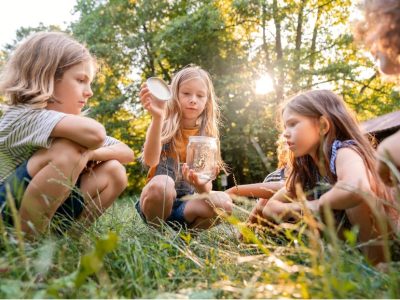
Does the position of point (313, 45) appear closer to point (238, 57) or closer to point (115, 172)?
point (238, 57)

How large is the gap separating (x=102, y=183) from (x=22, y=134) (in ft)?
1.46

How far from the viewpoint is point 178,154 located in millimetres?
2992

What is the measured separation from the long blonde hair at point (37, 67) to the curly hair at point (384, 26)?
1.45m

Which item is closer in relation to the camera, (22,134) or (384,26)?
Answer: (384,26)

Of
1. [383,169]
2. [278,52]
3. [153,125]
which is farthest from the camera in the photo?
[278,52]

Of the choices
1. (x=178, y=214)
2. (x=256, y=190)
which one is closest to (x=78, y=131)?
(x=178, y=214)

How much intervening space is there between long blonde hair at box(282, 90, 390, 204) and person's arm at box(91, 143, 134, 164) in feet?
2.83

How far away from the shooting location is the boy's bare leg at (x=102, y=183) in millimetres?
2176

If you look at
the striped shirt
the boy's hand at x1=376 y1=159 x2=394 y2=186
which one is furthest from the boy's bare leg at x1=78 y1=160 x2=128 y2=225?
the boy's hand at x1=376 y1=159 x2=394 y2=186

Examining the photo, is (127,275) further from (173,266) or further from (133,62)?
(133,62)

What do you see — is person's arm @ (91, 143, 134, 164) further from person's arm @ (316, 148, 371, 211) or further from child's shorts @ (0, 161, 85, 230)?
person's arm @ (316, 148, 371, 211)

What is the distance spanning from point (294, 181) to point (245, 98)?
11.6 m

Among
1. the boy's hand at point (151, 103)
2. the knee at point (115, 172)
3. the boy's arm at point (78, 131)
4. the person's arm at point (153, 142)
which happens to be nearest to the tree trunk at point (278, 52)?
the person's arm at point (153, 142)

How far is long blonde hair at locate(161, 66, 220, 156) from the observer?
2.99 m
